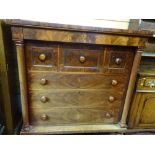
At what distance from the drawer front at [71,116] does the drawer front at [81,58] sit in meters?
0.39

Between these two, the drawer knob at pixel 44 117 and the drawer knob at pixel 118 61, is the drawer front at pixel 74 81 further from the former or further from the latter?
the drawer knob at pixel 44 117

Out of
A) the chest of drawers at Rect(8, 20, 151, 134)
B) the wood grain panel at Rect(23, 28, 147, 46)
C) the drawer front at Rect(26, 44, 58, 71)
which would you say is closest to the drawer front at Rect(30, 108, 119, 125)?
the chest of drawers at Rect(8, 20, 151, 134)

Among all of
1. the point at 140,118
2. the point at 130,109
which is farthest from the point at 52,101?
the point at 140,118

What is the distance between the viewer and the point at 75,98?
118 centimetres

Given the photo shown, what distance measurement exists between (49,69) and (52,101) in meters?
0.29

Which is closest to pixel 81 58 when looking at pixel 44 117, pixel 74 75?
pixel 74 75

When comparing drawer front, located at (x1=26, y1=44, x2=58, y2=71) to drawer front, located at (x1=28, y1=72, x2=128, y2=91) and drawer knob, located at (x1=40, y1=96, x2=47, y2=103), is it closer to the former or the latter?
drawer front, located at (x1=28, y1=72, x2=128, y2=91)

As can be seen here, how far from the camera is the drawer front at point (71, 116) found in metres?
1.19

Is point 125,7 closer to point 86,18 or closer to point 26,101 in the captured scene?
point 86,18

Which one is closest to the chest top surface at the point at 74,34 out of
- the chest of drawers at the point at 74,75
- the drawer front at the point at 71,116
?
the chest of drawers at the point at 74,75

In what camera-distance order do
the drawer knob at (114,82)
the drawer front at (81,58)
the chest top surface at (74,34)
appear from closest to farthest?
the chest top surface at (74,34) → the drawer front at (81,58) → the drawer knob at (114,82)

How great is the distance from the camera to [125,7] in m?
0.94

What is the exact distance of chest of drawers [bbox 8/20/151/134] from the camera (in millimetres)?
951

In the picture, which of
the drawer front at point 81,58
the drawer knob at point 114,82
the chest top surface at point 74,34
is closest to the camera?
the chest top surface at point 74,34
